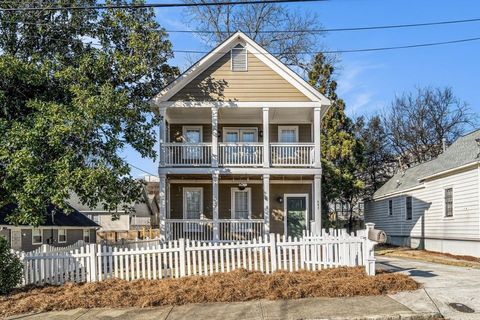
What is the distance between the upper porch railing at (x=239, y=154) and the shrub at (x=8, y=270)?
8007 millimetres

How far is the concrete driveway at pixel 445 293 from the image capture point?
26.7 ft

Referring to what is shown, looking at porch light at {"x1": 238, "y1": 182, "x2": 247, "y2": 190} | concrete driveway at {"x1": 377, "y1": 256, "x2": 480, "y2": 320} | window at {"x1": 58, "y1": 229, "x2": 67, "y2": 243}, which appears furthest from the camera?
window at {"x1": 58, "y1": 229, "x2": 67, "y2": 243}

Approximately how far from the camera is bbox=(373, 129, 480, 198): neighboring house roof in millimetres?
18125

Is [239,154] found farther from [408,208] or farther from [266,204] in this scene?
[408,208]

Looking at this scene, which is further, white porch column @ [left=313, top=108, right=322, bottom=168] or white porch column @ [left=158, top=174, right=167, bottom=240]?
white porch column @ [left=313, top=108, right=322, bottom=168]

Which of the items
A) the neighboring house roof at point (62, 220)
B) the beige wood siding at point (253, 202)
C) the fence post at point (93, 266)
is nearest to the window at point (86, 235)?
the neighboring house roof at point (62, 220)

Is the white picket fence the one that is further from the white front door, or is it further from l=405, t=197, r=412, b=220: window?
l=405, t=197, r=412, b=220: window

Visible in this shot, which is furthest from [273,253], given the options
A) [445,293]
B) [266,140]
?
[266,140]

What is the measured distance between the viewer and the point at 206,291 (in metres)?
9.44

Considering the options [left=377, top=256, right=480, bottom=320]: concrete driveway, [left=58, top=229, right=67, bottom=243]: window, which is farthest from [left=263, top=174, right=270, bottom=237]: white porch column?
[left=58, top=229, right=67, bottom=243]: window

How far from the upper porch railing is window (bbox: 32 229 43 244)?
337 inches

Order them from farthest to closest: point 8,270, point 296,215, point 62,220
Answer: point 62,220 → point 296,215 → point 8,270

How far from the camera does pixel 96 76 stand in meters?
15.1

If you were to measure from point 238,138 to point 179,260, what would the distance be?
9960 millimetres
